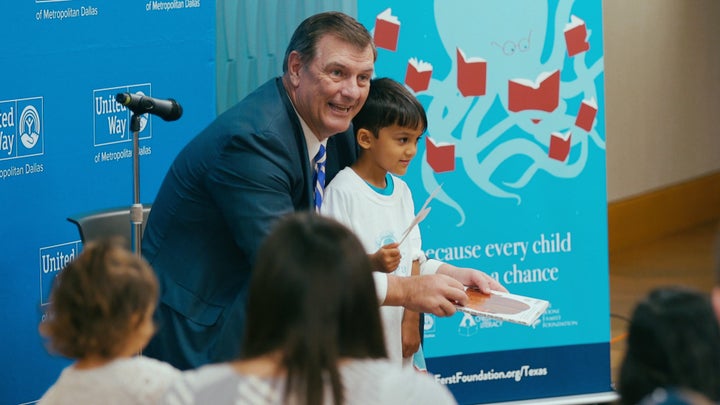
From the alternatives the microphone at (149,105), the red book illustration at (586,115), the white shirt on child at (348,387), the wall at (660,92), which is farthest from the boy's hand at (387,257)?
the wall at (660,92)

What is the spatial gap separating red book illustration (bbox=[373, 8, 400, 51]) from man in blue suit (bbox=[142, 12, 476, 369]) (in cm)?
105

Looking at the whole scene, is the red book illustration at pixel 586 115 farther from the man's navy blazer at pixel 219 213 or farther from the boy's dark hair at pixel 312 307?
the boy's dark hair at pixel 312 307

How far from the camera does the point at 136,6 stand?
4.19 metres

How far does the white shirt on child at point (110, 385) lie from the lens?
6.93 feet

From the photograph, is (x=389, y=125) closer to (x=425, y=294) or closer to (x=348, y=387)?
(x=425, y=294)

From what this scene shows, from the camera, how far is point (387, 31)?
441 cm

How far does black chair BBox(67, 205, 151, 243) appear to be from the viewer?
352 cm

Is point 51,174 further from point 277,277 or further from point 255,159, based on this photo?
point 277,277

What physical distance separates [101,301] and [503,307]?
146 centimetres

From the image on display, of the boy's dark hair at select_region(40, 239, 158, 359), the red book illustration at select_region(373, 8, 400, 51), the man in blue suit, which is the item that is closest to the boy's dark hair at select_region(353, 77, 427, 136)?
the man in blue suit

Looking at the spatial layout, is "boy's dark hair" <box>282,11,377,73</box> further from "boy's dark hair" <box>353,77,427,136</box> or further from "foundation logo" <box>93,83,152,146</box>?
"foundation logo" <box>93,83,152,146</box>

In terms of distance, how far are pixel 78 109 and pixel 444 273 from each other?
54.7 inches

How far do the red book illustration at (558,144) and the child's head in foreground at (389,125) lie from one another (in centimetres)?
127

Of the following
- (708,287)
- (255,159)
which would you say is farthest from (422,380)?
(708,287)
